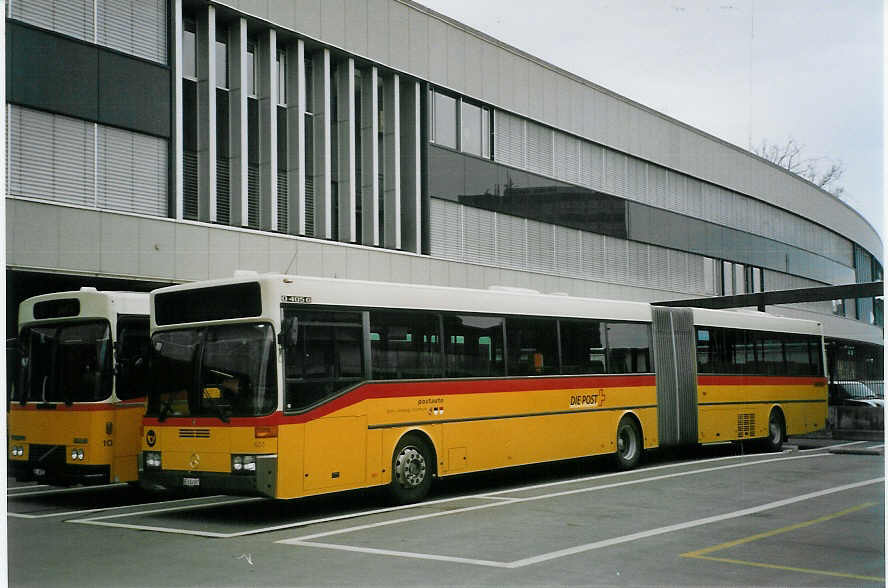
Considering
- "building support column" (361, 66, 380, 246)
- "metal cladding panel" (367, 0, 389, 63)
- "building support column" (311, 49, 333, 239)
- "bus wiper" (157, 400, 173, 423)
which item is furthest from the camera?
"metal cladding panel" (367, 0, 389, 63)

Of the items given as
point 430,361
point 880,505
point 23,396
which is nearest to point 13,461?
point 23,396

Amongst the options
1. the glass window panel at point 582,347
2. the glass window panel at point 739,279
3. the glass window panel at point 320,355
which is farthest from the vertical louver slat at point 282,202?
the glass window panel at point 739,279

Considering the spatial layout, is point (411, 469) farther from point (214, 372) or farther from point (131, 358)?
point (131, 358)

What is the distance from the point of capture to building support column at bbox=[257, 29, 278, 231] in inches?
640

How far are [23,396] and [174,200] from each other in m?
3.83

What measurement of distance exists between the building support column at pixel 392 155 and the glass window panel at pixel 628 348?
14.2ft

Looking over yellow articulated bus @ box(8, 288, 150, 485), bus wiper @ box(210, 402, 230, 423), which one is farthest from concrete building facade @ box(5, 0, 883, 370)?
bus wiper @ box(210, 402, 230, 423)

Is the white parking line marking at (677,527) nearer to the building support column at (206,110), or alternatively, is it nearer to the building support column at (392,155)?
the building support column at (392,155)

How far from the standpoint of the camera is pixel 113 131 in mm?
15805

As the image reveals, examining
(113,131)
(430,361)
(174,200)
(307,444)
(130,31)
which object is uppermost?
(130,31)

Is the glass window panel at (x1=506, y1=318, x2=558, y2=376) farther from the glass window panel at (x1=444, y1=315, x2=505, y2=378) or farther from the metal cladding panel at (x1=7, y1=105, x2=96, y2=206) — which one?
the metal cladding panel at (x1=7, y1=105, x2=96, y2=206)

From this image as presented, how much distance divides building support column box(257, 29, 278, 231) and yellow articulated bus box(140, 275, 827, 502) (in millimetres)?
3520

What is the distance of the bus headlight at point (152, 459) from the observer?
12391 millimetres

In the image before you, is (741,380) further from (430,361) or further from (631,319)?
(430,361)
